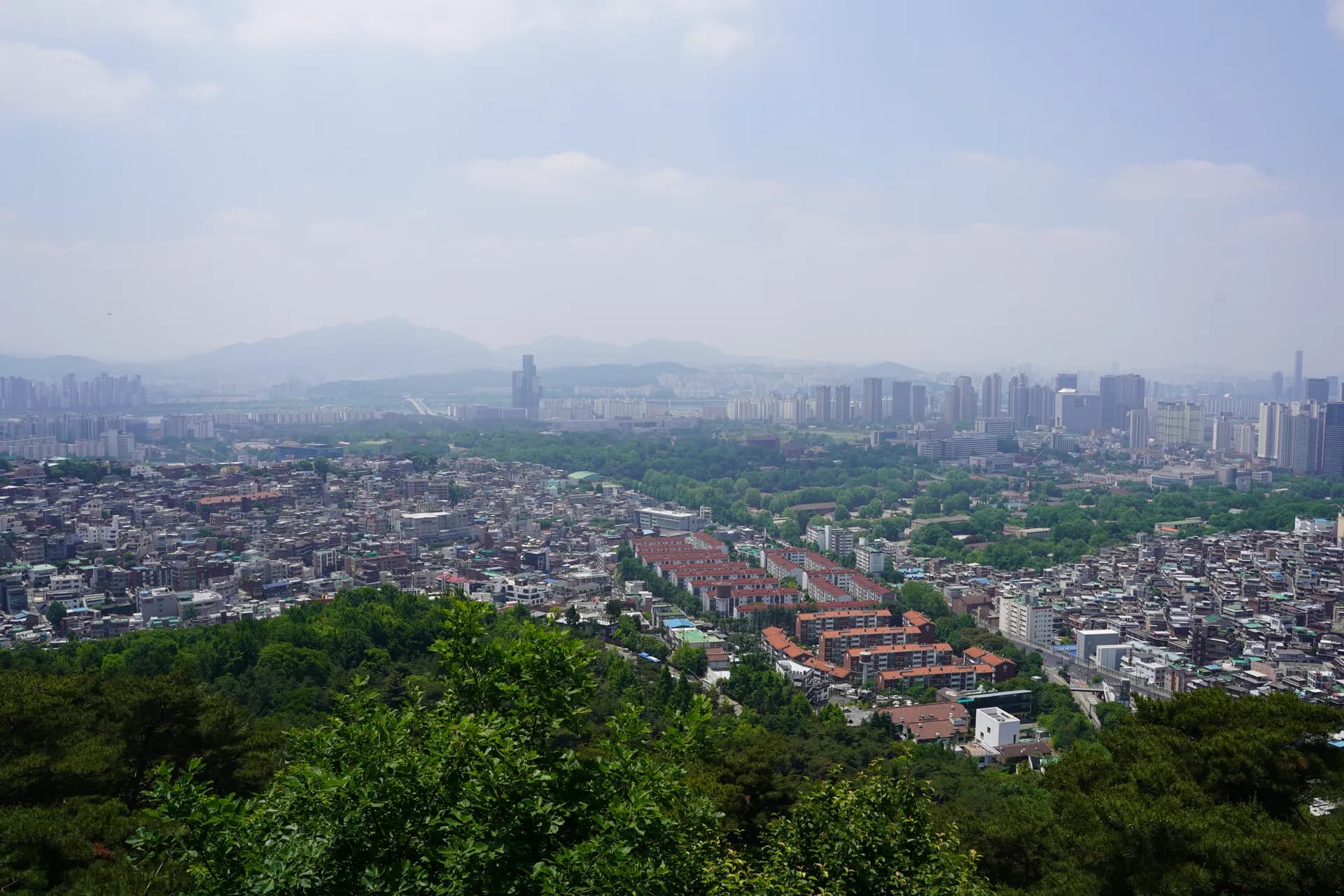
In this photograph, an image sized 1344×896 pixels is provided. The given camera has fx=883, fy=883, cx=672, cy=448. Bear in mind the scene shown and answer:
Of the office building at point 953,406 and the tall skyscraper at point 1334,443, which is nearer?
the tall skyscraper at point 1334,443

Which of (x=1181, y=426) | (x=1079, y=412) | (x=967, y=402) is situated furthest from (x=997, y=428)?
(x=1181, y=426)

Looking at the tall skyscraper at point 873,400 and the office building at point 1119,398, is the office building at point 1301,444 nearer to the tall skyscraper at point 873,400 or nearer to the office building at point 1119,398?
the office building at point 1119,398

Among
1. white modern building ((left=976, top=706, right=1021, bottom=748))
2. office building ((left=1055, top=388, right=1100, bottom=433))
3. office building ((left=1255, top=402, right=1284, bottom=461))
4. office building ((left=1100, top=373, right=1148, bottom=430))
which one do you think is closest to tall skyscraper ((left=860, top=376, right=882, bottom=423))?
office building ((left=1055, top=388, right=1100, bottom=433))

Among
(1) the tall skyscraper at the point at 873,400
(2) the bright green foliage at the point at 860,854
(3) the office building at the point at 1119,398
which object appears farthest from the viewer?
(1) the tall skyscraper at the point at 873,400

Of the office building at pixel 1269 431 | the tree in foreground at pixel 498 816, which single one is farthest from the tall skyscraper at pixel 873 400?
the tree in foreground at pixel 498 816

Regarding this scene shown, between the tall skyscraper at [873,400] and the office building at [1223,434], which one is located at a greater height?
the tall skyscraper at [873,400]

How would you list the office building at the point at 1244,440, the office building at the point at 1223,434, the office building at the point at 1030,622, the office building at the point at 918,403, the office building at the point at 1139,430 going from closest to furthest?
the office building at the point at 1030,622 → the office building at the point at 1244,440 → the office building at the point at 1223,434 → the office building at the point at 1139,430 → the office building at the point at 918,403

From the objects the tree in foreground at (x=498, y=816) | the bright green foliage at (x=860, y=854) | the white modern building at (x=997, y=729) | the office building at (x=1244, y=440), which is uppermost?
the tree in foreground at (x=498, y=816)
